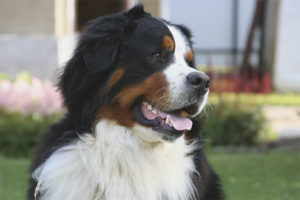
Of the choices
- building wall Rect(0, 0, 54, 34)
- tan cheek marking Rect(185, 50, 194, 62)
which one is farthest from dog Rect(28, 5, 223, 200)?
building wall Rect(0, 0, 54, 34)

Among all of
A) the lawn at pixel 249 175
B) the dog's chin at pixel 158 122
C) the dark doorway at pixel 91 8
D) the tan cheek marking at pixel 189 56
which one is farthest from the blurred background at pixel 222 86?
the dark doorway at pixel 91 8

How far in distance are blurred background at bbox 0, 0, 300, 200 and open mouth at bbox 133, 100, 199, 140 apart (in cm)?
40

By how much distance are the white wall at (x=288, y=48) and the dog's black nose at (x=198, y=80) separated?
10.3 metres

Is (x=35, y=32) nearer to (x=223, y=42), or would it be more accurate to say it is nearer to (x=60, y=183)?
(x=223, y=42)

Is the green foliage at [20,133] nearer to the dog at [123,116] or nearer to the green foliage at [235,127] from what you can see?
the green foliage at [235,127]

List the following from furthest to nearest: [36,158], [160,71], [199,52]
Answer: [199,52] → [36,158] → [160,71]

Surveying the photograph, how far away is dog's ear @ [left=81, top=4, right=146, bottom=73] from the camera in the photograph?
3629mm

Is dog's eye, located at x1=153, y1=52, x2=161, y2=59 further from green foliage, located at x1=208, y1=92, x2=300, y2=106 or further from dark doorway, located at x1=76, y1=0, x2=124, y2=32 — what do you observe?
dark doorway, located at x1=76, y1=0, x2=124, y2=32

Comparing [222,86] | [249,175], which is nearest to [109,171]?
[249,175]

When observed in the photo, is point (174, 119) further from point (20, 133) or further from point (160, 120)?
point (20, 133)

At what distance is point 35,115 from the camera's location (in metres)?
8.73

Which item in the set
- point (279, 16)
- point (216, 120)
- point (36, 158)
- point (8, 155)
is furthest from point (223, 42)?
point (36, 158)

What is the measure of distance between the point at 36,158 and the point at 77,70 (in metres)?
0.67

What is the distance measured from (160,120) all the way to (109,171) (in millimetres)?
433
